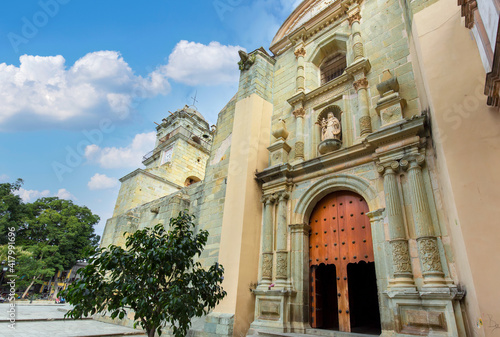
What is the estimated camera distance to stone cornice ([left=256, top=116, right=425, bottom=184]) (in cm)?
525

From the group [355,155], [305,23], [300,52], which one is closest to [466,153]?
[355,155]

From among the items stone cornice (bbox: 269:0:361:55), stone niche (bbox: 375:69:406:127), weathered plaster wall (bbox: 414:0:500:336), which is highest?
stone cornice (bbox: 269:0:361:55)

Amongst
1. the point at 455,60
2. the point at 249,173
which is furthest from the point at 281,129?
the point at 455,60

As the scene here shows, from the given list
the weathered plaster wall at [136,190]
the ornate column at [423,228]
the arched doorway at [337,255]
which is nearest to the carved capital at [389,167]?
the ornate column at [423,228]

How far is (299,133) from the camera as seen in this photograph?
7789 mm

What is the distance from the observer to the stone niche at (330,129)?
6.72m

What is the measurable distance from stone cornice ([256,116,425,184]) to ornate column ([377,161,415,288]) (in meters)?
0.51

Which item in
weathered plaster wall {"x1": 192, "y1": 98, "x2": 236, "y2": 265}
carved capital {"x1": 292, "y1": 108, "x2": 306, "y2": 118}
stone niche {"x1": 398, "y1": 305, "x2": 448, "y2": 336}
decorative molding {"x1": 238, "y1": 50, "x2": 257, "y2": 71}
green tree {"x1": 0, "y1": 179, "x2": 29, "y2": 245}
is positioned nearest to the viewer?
stone niche {"x1": 398, "y1": 305, "x2": 448, "y2": 336}

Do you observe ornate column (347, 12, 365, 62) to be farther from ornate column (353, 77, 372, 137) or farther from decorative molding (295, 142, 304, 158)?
decorative molding (295, 142, 304, 158)

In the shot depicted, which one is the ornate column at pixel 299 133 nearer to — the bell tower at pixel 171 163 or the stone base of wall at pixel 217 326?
the stone base of wall at pixel 217 326

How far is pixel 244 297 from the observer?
20.5ft

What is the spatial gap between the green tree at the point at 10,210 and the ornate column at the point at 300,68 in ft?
95.8

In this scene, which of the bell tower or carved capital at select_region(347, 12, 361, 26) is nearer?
carved capital at select_region(347, 12, 361, 26)

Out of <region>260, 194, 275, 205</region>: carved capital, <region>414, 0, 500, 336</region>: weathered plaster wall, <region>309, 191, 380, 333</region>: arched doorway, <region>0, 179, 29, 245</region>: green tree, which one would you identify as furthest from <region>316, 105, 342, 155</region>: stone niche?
<region>0, 179, 29, 245</region>: green tree
